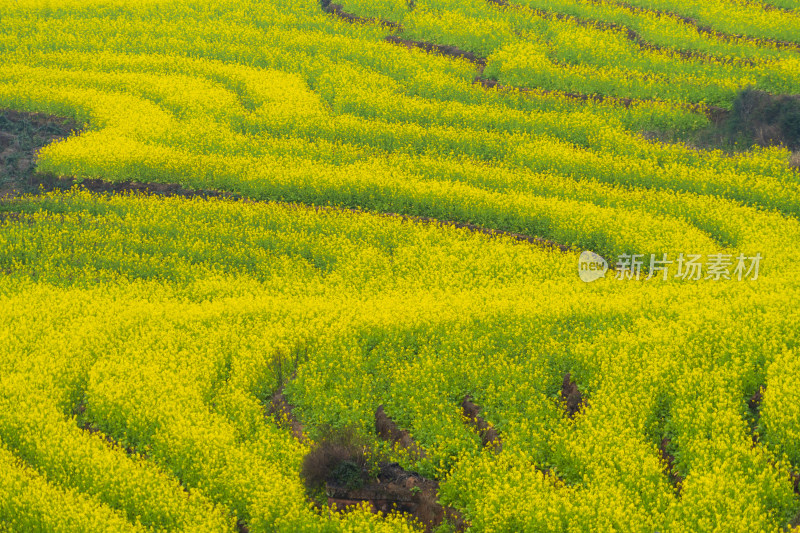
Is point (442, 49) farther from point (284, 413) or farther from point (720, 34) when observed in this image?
point (284, 413)

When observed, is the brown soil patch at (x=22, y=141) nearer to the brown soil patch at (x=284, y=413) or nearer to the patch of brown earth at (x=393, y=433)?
the brown soil patch at (x=284, y=413)

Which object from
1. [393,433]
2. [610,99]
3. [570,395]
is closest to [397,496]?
[393,433]

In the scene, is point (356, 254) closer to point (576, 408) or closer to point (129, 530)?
point (576, 408)

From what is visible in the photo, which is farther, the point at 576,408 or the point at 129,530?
the point at 576,408

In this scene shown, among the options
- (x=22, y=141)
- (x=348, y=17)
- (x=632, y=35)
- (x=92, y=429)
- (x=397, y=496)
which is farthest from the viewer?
(x=348, y=17)

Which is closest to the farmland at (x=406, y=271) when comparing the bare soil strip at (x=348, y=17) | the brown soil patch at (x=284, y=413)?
the brown soil patch at (x=284, y=413)

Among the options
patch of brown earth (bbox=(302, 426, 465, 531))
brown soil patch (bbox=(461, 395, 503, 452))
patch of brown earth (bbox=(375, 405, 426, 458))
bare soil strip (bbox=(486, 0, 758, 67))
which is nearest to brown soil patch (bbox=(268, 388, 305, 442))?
patch of brown earth (bbox=(302, 426, 465, 531))

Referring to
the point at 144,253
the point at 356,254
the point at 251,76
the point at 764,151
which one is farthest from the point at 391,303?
the point at 251,76
